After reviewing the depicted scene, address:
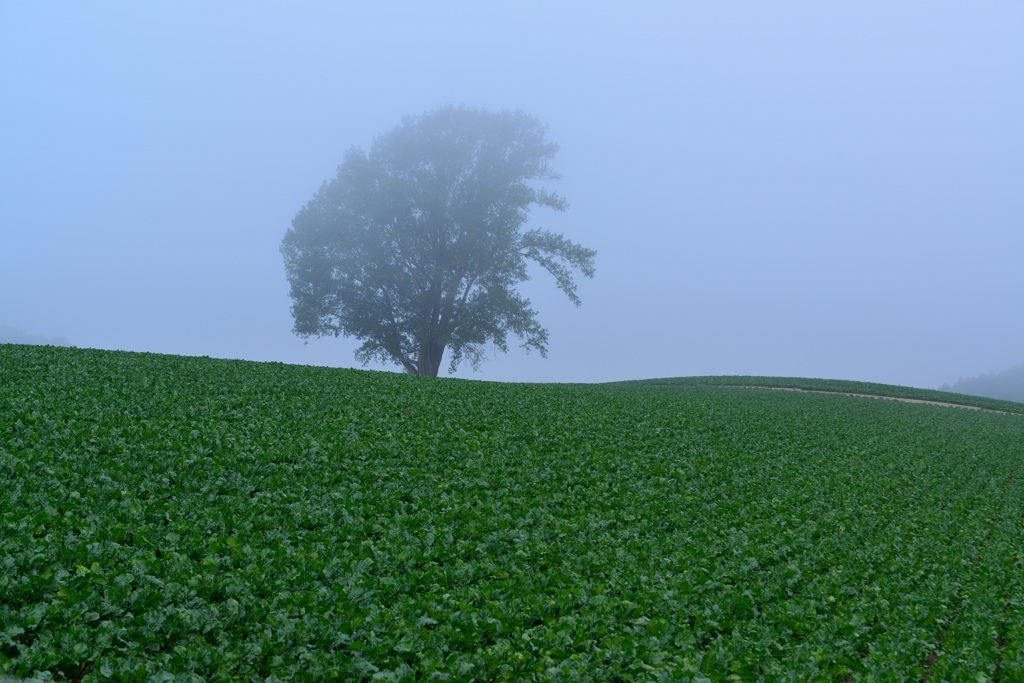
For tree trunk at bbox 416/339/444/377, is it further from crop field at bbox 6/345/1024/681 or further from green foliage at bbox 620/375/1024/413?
crop field at bbox 6/345/1024/681

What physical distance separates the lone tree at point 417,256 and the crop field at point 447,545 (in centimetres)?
2234

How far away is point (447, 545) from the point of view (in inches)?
355

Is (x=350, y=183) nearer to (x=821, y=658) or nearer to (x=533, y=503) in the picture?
(x=533, y=503)

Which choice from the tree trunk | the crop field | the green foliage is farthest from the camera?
the tree trunk

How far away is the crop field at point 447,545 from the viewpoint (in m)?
6.34

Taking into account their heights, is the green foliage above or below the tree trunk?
below

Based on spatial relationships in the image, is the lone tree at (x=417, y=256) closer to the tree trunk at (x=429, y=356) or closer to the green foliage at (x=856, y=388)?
the tree trunk at (x=429, y=356)

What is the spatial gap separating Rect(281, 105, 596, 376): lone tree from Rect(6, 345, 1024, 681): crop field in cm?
2234

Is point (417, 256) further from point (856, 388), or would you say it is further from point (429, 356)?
point (856, 388)

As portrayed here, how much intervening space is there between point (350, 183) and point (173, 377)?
1088 inches

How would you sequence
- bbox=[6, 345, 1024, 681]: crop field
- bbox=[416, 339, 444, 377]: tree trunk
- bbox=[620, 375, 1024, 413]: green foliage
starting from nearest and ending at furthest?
bbox=[6, 345, 1024, 681]: crop field, bbox=[620, 375, 1024, 413]: green foliage, bbox=[416, 339, 444, 377]: tree trunk

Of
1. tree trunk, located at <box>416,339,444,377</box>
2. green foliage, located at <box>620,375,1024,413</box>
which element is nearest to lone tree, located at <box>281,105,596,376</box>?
tree trunk, located at <box>416,339,444,377</box>

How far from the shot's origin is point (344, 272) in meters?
40.2

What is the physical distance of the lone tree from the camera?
4012 cm
